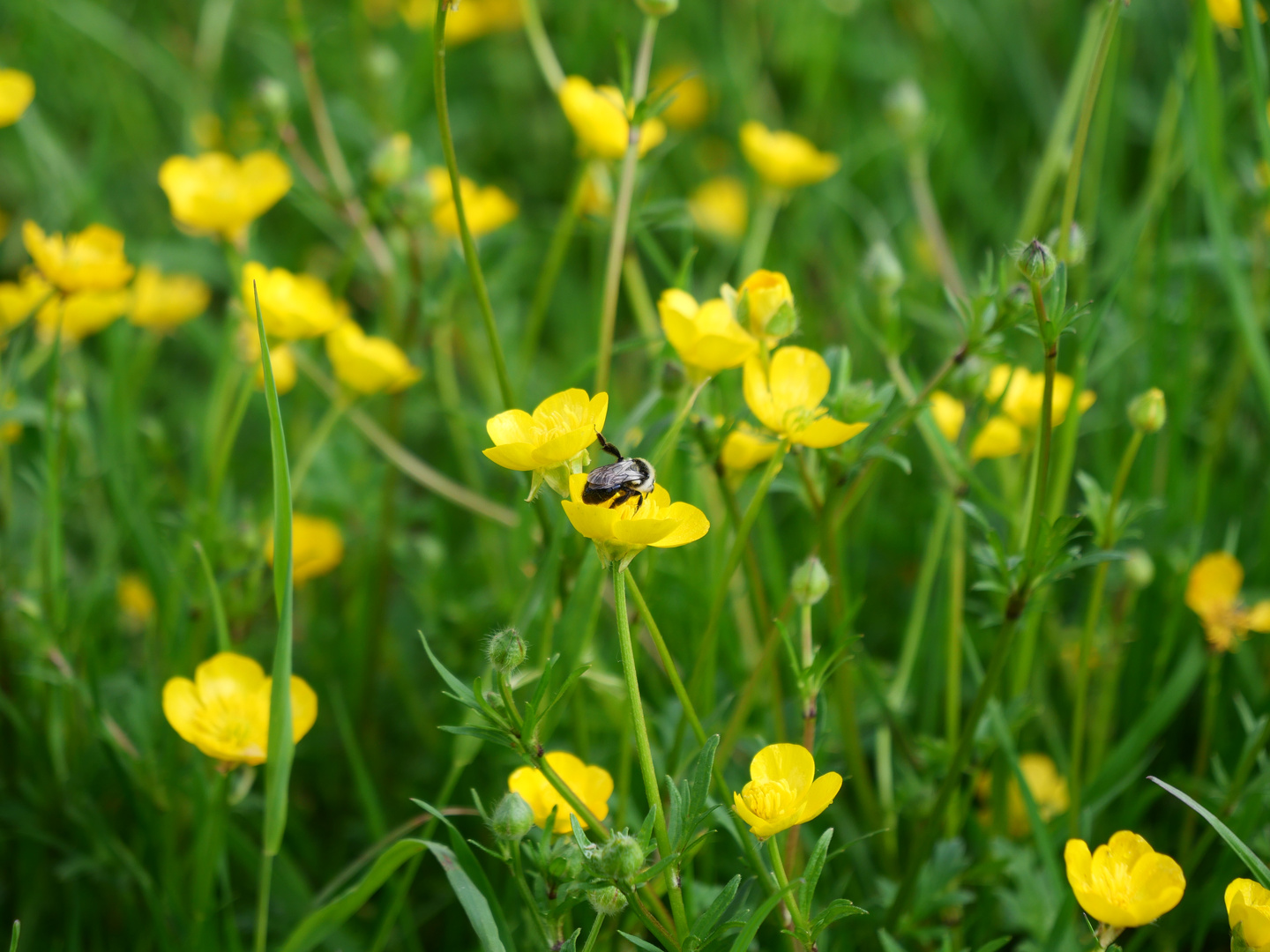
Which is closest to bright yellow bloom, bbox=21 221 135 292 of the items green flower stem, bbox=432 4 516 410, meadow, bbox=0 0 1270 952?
meadow, bbox=0 0 1270 952

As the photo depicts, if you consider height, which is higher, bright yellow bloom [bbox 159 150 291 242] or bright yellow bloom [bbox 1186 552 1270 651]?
bright yellow bloom [bbox 159 150 291 242]

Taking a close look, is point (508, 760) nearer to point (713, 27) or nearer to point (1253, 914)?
point (1253, 914)

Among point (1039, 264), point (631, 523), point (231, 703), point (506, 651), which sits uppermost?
point (1039, 264)

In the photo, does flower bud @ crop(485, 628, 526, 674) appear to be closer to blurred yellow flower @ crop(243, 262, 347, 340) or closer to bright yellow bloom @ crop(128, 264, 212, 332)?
blurred yellow flower @ crop(243, 262, 347, 340)

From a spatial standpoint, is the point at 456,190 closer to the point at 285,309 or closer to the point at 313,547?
the point at 285,309

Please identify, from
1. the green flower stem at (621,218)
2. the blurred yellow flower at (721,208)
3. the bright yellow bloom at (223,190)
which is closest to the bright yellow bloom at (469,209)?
the bright yellow bloom at (223,190)

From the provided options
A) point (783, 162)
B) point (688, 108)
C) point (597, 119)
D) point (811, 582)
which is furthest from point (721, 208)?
point (811, 582)
